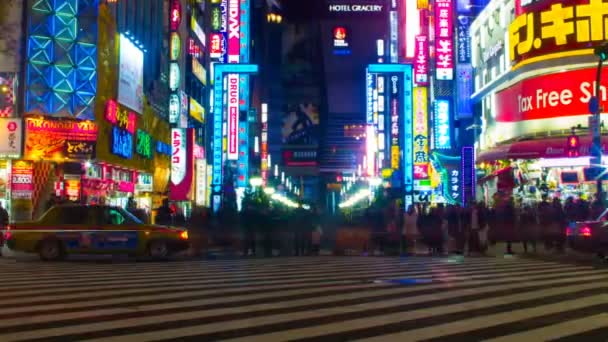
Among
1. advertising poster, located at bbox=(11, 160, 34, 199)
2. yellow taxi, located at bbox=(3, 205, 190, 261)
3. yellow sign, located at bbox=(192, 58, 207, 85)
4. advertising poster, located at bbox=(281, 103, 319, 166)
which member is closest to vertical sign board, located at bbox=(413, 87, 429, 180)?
advertising poster, located at bbox=(11, 160, 34, 199)

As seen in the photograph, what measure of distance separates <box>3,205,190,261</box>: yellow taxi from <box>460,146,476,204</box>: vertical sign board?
74.3ft

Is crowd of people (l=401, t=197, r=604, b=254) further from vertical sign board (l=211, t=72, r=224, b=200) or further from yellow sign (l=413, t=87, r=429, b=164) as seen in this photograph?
vertical sign board (l=211, t=72, r=224, b=200)

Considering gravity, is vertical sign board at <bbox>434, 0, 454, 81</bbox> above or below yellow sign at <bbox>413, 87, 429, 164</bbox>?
above

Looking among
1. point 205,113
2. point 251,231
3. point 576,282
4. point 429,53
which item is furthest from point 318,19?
point 576,282

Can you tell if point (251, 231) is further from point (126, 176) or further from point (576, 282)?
point (126, 176)

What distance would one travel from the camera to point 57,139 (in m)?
28.9

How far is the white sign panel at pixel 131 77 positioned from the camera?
34803 mm

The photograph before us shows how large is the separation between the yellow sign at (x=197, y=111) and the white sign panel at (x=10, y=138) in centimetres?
2483

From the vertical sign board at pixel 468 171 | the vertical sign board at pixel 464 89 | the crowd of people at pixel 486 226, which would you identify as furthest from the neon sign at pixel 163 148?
the crowd of people at pixel 486 226

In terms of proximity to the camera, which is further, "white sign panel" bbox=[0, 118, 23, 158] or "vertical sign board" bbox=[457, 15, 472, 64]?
"vertical sign board" bbox=[457, 15, 472, 64]

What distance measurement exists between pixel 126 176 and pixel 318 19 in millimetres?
89742

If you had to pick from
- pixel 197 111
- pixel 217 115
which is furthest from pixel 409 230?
pixel 197 111

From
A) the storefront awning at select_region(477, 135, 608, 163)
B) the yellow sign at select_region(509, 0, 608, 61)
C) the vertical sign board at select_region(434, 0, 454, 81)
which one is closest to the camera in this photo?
the storefront awning at select_region(477, 135, 608, 163)

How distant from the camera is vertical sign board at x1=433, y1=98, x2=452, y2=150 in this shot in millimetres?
39750
